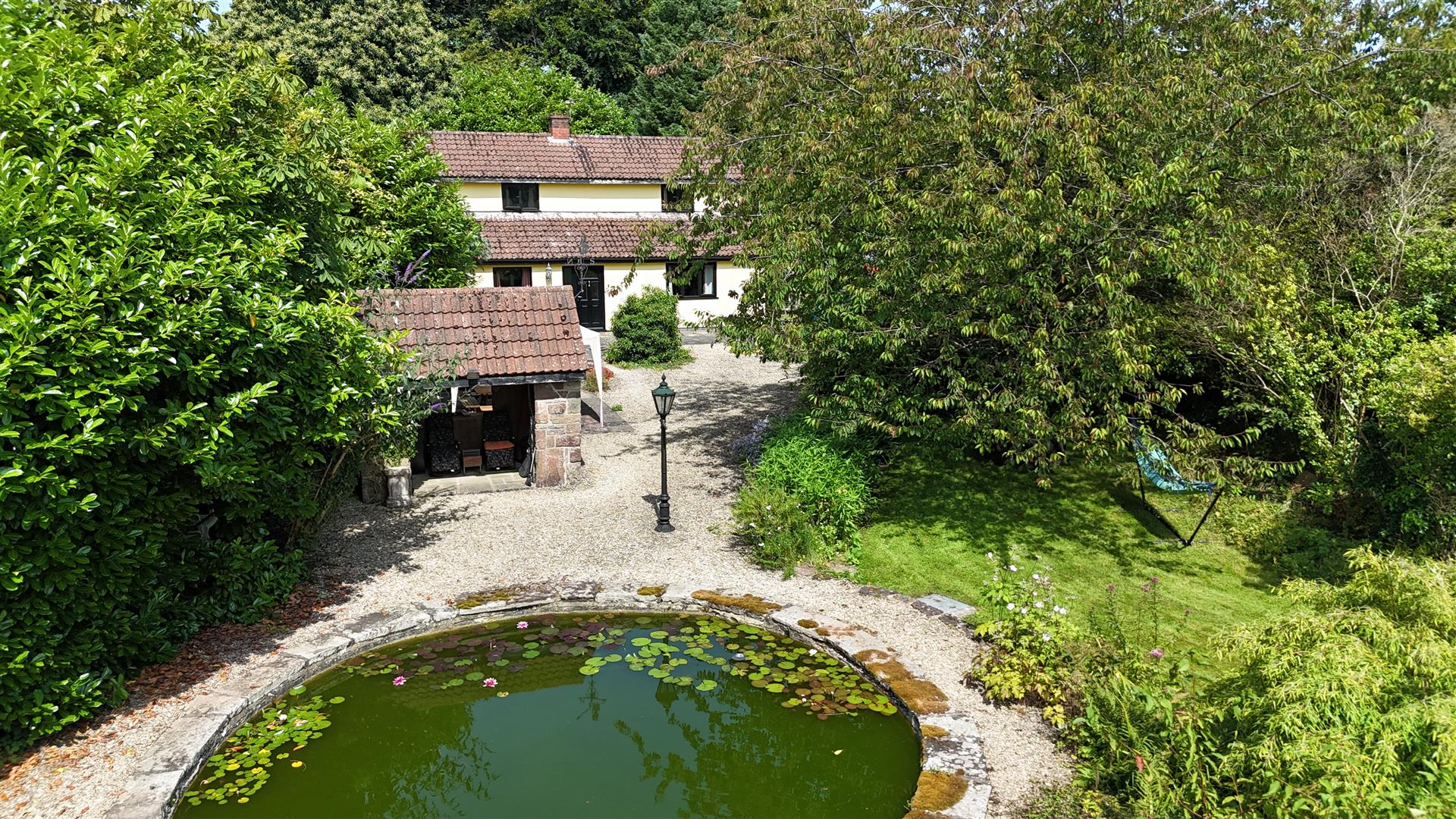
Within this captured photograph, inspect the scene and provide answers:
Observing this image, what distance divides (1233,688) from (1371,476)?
6545mm

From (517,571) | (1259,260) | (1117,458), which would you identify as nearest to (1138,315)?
(1259,260)

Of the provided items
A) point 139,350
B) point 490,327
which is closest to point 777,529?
point 490,327

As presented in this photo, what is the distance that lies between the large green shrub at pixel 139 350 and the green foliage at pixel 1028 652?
6.89 m

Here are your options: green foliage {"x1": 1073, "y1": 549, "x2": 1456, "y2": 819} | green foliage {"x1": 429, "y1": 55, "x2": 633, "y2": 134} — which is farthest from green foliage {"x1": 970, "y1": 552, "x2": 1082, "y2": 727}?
green foliage {"x1": 429, "y1": 55, "x2": 633, "y2": 134}

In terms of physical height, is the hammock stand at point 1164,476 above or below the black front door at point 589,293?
below

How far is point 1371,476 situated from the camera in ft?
36.2

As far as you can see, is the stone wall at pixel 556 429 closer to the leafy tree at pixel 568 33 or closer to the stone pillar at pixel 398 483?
the stone pillar at pixel 398 483

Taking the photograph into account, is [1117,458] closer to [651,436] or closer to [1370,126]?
[1370,126]

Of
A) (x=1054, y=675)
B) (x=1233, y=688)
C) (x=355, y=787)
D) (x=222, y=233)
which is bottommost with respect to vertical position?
(x=355, y=787)

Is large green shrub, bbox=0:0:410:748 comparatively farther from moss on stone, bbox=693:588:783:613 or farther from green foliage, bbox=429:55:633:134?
green foliage, bbox=429:55:633:134


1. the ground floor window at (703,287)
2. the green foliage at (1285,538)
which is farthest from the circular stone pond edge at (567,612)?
the ground floor window at (703,287)

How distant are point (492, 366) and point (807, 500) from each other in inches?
216

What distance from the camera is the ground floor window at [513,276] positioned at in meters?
28.6

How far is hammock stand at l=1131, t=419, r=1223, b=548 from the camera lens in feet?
36.7
